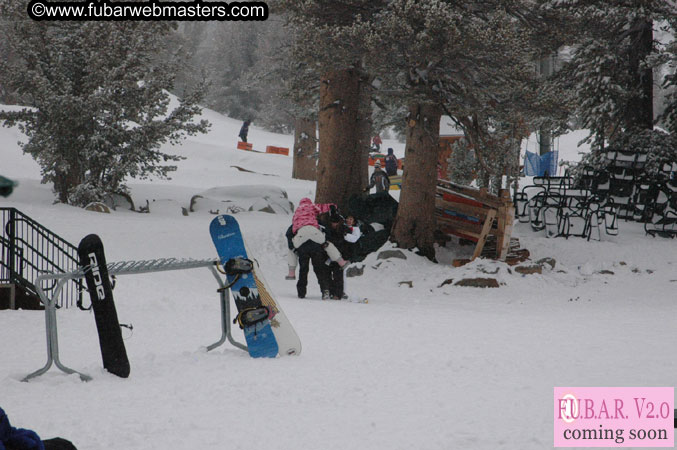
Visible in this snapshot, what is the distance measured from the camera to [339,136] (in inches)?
675

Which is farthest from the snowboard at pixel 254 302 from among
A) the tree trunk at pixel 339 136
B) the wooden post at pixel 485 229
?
the tree trunk at pixel 339 136

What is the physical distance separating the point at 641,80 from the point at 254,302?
1908 cm

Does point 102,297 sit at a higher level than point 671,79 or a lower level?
lower

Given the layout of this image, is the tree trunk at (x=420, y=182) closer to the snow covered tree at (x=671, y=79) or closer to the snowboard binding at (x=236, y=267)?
the snow covered tree at (x=671, y=79)

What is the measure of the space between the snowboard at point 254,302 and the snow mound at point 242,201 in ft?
44.7

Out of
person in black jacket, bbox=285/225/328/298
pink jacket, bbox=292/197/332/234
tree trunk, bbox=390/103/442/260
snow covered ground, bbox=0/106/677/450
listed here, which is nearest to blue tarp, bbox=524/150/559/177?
tree trunk, bbox=390/103/442/260

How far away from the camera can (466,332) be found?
8.49 m

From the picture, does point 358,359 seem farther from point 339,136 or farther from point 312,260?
point 339,136

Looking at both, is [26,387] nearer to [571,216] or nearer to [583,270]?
[583,270]

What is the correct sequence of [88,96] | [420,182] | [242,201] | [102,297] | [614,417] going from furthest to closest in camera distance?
[242,201] < [88,96] < [420,182] < [102,297] < [614,417]

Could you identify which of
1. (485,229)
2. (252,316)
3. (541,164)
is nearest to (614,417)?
(252,316)

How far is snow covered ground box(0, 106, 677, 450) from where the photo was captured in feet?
14.9

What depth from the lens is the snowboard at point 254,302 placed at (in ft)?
21.9

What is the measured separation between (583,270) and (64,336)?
1117cm
